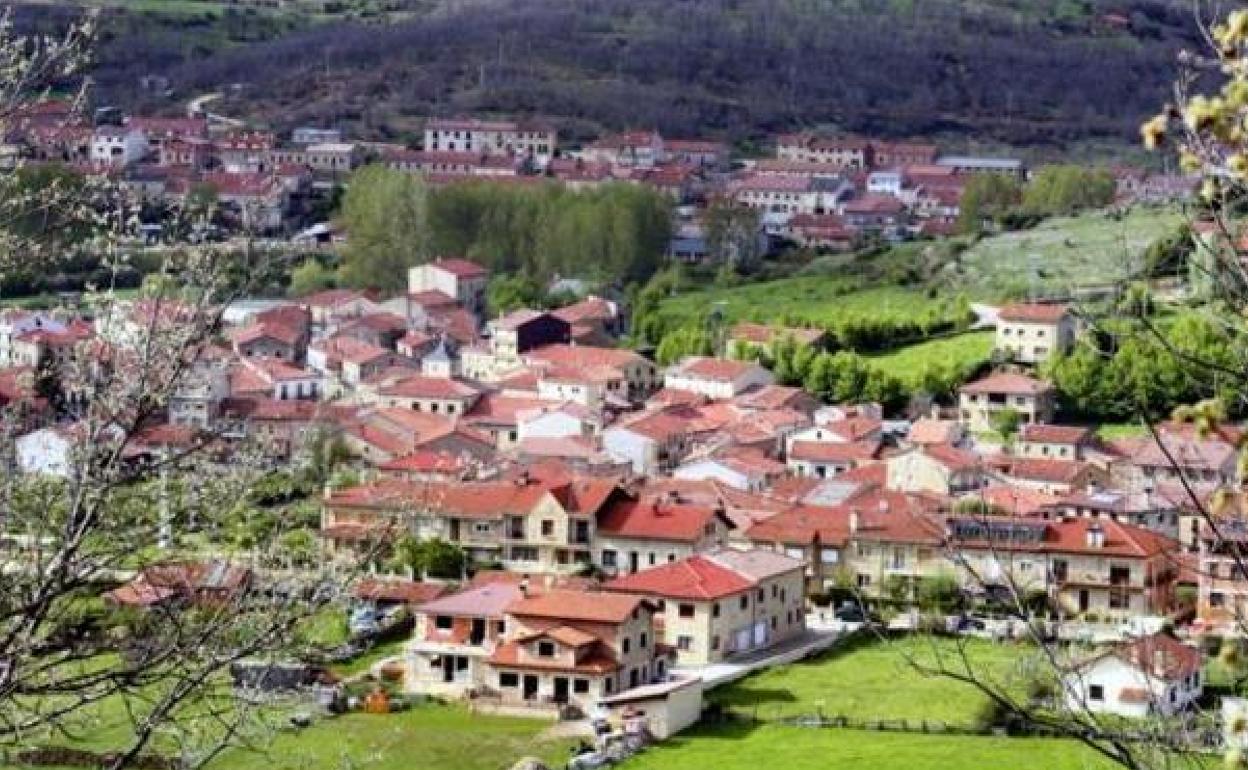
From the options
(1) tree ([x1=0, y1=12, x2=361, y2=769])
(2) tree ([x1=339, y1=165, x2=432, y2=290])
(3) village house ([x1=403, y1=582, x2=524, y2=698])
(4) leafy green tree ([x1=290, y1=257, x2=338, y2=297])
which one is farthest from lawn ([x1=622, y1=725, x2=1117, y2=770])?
(4) leafy green tree ([x1=290, y1=257, x2=338, y2=297])

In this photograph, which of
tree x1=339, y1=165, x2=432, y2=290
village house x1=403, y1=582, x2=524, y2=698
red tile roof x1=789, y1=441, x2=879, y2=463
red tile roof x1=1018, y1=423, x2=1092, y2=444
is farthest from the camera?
tree x1=339, y1=165, x2=432, y2=290

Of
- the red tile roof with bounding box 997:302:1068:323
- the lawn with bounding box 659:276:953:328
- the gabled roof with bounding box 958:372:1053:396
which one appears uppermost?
the red tile roof with bounding box 997:302:1068:323

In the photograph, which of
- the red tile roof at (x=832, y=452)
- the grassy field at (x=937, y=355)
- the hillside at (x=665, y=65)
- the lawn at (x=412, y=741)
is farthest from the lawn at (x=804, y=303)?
the hillside at (x=665, y=65)

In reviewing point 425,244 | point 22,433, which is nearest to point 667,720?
point 22,433

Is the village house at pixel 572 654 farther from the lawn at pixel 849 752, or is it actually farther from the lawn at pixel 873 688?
the lawn at pixel 849 752

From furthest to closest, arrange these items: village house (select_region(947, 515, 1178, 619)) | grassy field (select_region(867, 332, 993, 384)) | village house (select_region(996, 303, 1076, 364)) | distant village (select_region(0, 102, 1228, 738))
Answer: village house (select_region(996, 303, 1076, 364)) → grassy field (select_region(867, 332, 993, 384)) → village house (select_region(947, 515, 1178, 619)) → distant village (select_region(0, 102, 1228, 738))

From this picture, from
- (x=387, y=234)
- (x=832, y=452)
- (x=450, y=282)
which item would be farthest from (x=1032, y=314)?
(x=387, y=234)

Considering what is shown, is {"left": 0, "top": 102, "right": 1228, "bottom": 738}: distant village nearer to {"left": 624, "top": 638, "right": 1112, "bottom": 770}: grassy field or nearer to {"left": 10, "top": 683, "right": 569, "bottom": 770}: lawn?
{"left": 624, "top": 638, "right": 1112, "bottom": 770}: grassy field

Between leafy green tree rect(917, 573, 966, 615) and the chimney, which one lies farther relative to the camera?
the chimney
